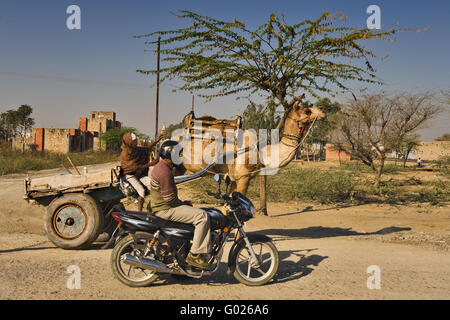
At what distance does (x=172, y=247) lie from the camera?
5047mm

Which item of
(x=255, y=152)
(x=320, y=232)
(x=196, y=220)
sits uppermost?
(x=255, y=152)

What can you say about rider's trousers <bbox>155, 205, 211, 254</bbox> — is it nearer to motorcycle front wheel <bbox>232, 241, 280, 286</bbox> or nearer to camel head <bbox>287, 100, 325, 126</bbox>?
motorcycle front wheel <bbox>232, 241, 280, 286</bbox>

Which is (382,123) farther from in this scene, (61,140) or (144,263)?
(61,140)

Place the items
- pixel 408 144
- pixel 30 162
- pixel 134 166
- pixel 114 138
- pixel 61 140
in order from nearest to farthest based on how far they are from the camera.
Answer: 1. pixel 134 166
2. pixel 30 162
3. pixel 408 144
4. pixel 61 140
5. pixel 114 138

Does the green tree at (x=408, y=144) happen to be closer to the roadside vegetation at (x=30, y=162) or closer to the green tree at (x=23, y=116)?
the roadside vegetation at (x=30, y=162)

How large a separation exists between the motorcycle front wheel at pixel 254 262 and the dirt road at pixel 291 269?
0.13 m

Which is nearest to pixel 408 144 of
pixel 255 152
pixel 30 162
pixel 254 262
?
pixel 255 152

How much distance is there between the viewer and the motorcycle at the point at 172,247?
501cm

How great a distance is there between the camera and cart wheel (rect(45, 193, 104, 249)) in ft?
23.0

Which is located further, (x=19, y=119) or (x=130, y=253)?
(x=19, y=119)

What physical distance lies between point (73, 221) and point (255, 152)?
4.08m

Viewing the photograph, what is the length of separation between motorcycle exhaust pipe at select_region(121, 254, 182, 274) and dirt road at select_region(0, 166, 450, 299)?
30cm
